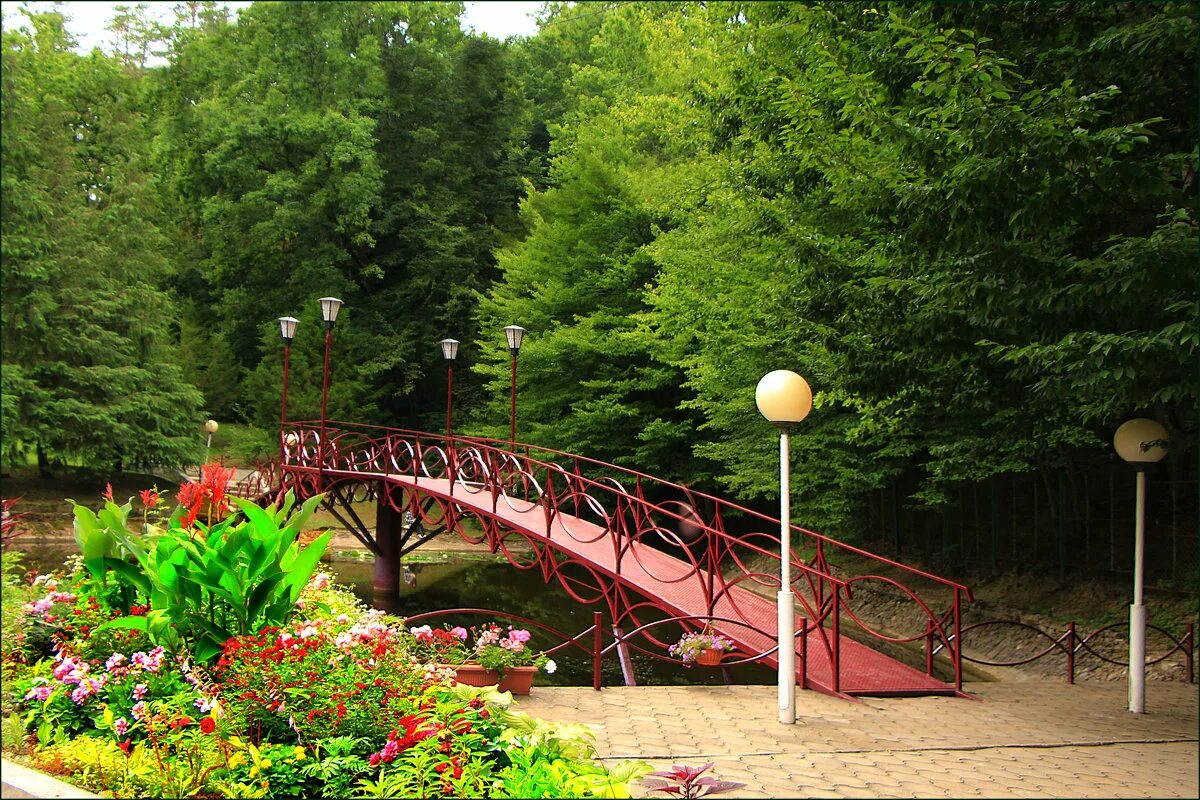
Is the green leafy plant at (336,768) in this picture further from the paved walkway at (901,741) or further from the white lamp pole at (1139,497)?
the white lamp pole at (1139,497)

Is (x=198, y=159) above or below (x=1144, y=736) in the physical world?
above

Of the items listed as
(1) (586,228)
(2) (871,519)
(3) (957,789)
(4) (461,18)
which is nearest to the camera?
Result: (3) (957,789)

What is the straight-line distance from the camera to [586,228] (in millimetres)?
20828

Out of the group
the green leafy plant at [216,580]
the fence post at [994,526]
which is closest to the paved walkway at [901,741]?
the green leafy plant at [216,580]

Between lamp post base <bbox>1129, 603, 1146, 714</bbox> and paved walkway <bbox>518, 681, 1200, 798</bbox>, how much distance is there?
0.40ft

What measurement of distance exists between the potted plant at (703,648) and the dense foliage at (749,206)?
2.62 meters

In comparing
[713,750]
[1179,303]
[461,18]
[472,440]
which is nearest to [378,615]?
[713,750]

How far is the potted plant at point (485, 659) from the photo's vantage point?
6.05 m

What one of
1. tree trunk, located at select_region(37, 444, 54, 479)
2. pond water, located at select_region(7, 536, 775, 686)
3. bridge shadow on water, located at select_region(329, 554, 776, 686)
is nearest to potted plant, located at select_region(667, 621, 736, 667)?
pond water, located at select_region(7, 536, 775, 686)

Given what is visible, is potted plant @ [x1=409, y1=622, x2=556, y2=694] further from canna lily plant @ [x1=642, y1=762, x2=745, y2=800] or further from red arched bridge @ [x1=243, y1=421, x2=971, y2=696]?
canna lily plant @ [x1=642, y1=762, x2=745, y2=800]

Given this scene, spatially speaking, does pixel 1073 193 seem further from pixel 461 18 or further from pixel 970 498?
pixel 970 498

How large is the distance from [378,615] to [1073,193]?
198 inches

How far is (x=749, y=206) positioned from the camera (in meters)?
11.4

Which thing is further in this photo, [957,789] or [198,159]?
[198,159]
